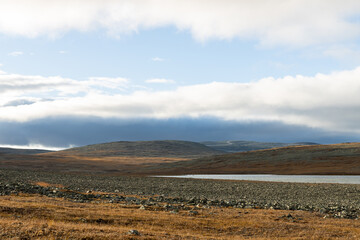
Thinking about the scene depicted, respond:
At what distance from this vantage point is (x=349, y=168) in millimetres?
130875

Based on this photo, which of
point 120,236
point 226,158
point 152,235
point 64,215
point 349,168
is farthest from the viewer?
point 226,158

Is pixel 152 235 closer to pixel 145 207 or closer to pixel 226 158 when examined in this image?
pixel 145 207

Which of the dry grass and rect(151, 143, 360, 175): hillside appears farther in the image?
rect(151, 143, 360, 175): hillside

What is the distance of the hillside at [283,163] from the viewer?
137 meters

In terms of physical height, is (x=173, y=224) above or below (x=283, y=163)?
above

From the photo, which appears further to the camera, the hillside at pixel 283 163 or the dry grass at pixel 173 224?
the hillside at pixel 283 163

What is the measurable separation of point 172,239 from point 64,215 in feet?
33.2

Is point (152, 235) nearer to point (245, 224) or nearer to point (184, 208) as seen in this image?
point (245, 224)

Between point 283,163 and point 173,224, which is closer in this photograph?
point 173,224

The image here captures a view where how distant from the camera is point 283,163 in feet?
505

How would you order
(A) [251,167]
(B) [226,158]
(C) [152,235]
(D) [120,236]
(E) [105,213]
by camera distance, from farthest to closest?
(B) [226,158], (A) [251,167], (E) [105,213], (C) [152,235], (D) [120,236]

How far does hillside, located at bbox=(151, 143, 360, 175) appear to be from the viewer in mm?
136750

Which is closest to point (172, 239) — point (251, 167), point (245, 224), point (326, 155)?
point (245, 224)

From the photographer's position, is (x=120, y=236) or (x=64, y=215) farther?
(x=64, y=215)
